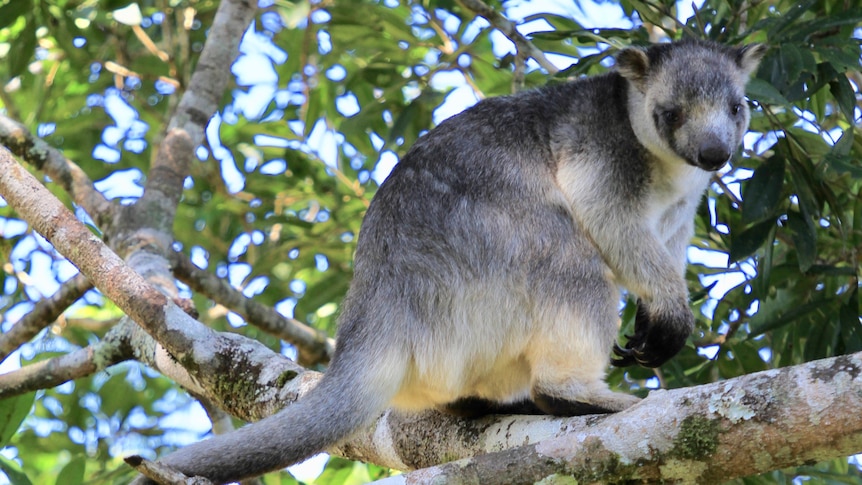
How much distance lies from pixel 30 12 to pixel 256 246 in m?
2.88

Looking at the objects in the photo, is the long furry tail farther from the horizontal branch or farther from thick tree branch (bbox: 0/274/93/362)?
thick tree branch (bbox: 0/274/93/362)

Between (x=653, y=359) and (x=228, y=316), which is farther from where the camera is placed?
(x=228, y=316)

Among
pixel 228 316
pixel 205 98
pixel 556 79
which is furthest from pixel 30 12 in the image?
pixel 556 79

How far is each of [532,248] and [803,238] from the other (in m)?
1.80

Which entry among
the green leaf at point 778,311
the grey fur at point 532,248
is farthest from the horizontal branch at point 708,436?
the green leaf at point 778,311

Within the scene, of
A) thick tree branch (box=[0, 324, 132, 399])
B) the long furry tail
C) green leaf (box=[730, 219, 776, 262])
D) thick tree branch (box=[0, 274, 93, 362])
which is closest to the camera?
the long furry tail

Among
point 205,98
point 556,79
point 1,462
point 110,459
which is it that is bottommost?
point 1,462

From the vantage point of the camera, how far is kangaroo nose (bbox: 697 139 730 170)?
4805 millimetres

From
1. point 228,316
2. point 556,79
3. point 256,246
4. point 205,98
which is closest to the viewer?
point 556,79

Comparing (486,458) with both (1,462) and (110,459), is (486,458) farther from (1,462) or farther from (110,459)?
(110,459)

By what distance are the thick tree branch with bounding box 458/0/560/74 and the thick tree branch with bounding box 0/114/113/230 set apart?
2.92 meters

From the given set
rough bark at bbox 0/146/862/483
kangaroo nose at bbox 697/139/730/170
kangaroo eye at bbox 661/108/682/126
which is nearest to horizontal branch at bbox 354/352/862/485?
rough bark at bbox 0/146/862/483

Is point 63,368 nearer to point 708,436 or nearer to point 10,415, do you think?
point 10,415

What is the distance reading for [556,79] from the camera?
6.16m
